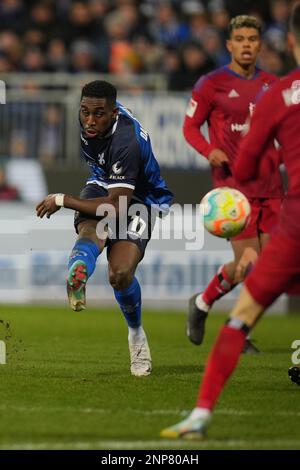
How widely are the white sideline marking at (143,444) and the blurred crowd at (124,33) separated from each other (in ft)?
40.0

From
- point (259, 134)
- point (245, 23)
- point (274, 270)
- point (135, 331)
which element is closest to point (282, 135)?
point (259, 134)

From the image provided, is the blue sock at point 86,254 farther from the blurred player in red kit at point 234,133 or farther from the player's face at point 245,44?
the player's face at point 245,44

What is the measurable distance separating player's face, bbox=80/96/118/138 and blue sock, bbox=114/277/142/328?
3.91 feet

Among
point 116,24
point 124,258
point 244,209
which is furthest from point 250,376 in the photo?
point 116,24

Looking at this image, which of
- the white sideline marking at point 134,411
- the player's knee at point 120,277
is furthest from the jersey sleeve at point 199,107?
the white sideline marking at point 134,411

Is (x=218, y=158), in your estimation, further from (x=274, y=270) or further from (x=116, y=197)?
(x=274, y=270)

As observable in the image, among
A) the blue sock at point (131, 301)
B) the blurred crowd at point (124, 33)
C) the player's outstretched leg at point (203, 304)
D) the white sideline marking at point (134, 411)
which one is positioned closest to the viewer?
the white sideline marking at point (134, 411)

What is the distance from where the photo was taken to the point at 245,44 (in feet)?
34.4

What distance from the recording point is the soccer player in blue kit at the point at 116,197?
8719 mm

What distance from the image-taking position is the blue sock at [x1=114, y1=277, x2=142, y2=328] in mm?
8953

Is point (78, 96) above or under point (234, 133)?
above

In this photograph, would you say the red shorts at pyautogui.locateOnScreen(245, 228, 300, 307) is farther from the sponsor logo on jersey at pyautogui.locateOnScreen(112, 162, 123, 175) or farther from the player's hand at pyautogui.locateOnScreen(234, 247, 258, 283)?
the player's hand at pyautogui.locateOnScreen(234, 247, 258, 283)

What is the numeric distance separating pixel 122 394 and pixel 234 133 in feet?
11.0

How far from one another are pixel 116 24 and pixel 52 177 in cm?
376
